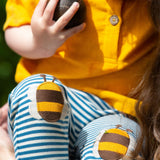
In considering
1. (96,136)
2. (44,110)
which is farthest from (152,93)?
(44,110)

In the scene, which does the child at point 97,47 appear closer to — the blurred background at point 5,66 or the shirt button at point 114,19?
the shirt button at point 114,19

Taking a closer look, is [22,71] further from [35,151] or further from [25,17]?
[35,151]

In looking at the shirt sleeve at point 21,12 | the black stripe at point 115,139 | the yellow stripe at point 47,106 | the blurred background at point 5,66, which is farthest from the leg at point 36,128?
the blurred background at point 5,66

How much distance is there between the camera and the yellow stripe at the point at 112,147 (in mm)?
870

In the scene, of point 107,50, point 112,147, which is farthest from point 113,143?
point 107,50

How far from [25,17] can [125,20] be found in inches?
11.4

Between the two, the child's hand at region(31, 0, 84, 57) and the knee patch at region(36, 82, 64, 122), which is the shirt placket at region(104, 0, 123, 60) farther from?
the knee patch at region(36, 82, 64, 122)

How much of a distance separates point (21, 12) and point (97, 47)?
243 millimetres

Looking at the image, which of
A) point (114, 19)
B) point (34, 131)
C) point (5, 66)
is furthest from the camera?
point (5, 66)

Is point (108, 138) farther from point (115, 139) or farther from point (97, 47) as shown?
point (97, 47)

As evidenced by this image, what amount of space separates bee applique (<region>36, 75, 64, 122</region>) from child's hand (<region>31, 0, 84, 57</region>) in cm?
13

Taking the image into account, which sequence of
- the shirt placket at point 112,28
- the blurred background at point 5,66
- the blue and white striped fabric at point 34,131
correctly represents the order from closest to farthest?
the blue and white striped fabric at point 34,131 < the shirt placket at point 112,28 < the blurred background at point 5,66

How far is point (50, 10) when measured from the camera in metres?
0.87

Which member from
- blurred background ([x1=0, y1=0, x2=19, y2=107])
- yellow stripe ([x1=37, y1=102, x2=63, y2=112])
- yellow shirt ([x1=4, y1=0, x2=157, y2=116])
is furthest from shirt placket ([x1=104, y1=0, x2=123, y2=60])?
blurred background ([x1=0, y1=0, x2=19, y2=107])
